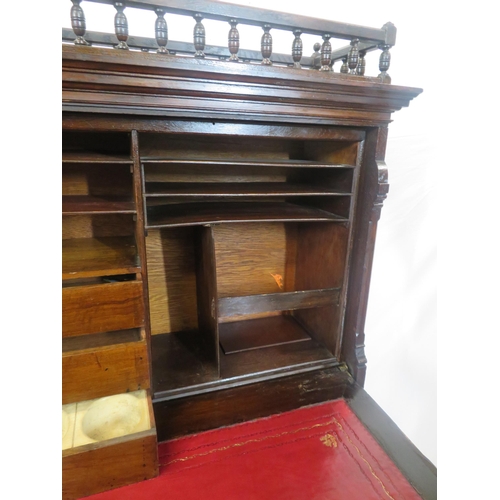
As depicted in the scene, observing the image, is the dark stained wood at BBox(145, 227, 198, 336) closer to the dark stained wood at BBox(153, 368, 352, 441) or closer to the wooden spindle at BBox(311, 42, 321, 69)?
the dark stained wood at BBox(153, 368, 352, 441)

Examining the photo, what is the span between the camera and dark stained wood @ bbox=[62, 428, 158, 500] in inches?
35.4

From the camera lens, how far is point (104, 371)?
1007mm

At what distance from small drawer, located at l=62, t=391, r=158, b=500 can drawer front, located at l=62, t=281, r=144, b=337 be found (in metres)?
0.28

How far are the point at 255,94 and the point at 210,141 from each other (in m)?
0.48

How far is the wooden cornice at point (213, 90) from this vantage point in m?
0.84

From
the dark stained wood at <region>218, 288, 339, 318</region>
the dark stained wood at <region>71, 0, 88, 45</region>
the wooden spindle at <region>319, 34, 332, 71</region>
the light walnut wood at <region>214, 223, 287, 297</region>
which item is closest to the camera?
the dark stained wood at <region>71, 0, 88, 45</region>

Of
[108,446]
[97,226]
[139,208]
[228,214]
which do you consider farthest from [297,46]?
[108,446]

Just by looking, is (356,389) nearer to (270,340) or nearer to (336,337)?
(336,337)

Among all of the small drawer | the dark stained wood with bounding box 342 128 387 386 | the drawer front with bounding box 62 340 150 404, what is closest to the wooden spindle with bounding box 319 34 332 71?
the dark stained wood with bounding box 342 128 387 386

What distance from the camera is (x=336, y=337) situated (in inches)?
55.2

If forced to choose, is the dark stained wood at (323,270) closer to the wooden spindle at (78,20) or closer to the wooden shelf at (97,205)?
the wooden shelf at (97,205)

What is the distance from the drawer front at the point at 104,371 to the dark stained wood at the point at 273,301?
0.32 metres

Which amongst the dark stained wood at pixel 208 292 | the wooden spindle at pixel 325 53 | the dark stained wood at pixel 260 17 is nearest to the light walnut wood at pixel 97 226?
the dark stained wood at pixel 208 292

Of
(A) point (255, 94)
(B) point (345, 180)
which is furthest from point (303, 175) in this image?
(A) point (255, 94)
